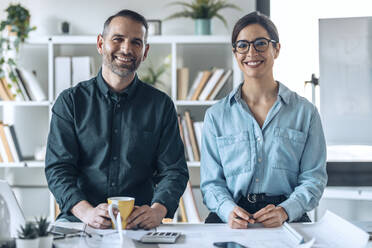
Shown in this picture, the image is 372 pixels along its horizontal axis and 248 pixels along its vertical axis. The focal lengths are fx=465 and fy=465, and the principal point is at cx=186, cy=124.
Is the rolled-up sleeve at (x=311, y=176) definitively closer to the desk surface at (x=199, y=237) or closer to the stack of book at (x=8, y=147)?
the desk surface at (x=199, y=237)

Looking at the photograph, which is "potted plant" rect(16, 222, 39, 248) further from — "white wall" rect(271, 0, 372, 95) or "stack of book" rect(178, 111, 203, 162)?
"white wall" rect(271, 0, 372, 95)

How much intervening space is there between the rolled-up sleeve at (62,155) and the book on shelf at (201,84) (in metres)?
1.40

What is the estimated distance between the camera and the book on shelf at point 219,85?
121 inches

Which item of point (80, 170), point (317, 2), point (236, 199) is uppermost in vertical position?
point (317, 2)

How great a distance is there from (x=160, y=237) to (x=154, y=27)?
2.08 meters

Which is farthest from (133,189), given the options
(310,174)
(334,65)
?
(334,65)

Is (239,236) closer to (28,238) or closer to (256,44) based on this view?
(28,238)

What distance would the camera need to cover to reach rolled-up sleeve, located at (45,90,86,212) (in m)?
1.63

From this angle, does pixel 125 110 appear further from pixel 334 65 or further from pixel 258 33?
pixel 334 65

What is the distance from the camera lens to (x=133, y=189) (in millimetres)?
1759

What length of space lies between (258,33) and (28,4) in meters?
2.09

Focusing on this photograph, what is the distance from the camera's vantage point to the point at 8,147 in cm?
306

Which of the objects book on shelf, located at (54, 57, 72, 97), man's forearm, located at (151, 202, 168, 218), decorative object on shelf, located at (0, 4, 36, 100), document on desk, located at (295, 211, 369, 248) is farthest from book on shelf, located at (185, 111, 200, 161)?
document on desk, located at (295, 211, 369, 248)

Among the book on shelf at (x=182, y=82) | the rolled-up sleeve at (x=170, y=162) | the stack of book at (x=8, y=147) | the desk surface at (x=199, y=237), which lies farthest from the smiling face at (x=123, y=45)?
the stack of book at (x=8, y=147)
